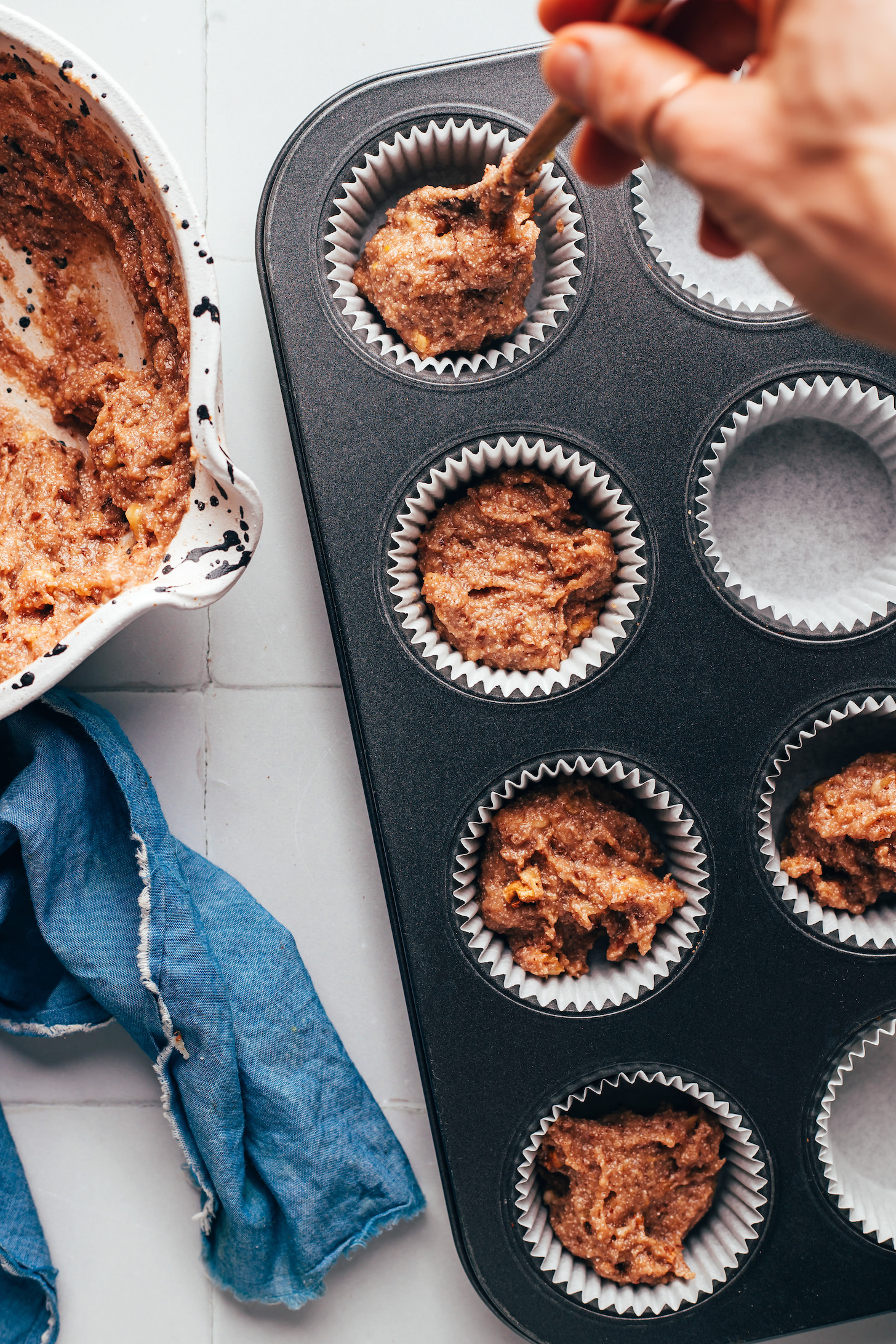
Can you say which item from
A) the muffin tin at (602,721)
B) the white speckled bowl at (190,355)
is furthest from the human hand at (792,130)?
the muffin tin at (602,721)

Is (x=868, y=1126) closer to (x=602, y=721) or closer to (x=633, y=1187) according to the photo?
(x=633, y=1187)

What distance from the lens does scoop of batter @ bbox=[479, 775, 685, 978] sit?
4.46ft

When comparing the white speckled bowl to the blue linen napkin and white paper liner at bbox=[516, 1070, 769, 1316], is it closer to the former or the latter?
the blue linen napkin

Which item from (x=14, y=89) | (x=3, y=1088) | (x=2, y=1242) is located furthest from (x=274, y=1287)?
(x=14, y=89)

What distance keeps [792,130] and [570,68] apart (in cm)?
19

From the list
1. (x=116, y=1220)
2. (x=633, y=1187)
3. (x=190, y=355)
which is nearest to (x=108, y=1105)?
(x=116, y=1220)

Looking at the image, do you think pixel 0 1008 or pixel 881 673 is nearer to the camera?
pixel 881 673

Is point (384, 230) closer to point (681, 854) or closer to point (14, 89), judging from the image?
point (14, 89)

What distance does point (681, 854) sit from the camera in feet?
4.70

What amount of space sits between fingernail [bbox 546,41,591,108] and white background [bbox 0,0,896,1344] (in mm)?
994

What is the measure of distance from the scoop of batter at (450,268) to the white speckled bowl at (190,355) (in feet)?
0.97

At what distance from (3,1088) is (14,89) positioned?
1.60 m

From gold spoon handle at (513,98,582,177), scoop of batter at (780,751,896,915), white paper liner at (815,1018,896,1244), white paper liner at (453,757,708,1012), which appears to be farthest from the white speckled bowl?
white paper liner at (815,1018,896,1244)

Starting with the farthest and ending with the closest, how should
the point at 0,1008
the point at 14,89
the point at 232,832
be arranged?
the point at 232,832 → the point at 0,1008 → the point at 14,89
